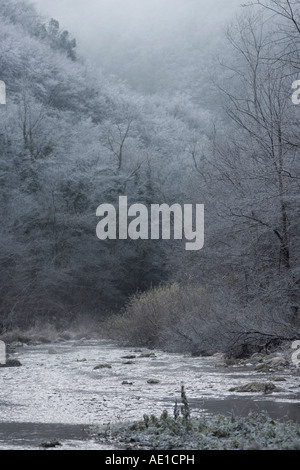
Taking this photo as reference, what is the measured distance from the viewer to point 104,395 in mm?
10727

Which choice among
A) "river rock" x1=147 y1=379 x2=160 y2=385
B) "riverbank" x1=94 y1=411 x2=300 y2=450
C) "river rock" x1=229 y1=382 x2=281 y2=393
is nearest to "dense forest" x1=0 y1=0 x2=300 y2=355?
"river rock" x1=147 y1=379 x2=160 y2=385

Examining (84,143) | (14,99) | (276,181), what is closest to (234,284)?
(276,181)

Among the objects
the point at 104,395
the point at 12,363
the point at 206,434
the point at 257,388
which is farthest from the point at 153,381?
the point at 206,434

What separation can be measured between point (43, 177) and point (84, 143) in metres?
8.19

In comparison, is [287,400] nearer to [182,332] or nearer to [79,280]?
[182,332]

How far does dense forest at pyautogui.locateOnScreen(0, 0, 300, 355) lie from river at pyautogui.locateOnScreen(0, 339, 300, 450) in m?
2.34

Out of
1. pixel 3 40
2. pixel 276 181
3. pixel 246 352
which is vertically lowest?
pixel 246 352

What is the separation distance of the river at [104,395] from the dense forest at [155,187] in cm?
234

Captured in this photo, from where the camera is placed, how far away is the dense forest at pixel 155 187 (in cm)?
1575

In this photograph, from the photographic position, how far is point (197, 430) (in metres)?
6.98

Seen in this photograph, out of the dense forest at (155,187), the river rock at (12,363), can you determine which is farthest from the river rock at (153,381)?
the river rock at (12,363)

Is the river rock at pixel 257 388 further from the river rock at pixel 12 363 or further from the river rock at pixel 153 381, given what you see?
the river rock at pixel 12 363

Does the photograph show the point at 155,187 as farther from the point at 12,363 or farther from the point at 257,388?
the point at 257,388

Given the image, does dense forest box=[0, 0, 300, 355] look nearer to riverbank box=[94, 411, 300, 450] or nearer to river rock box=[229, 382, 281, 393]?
river rock box=[229, 382, 281, 393]
